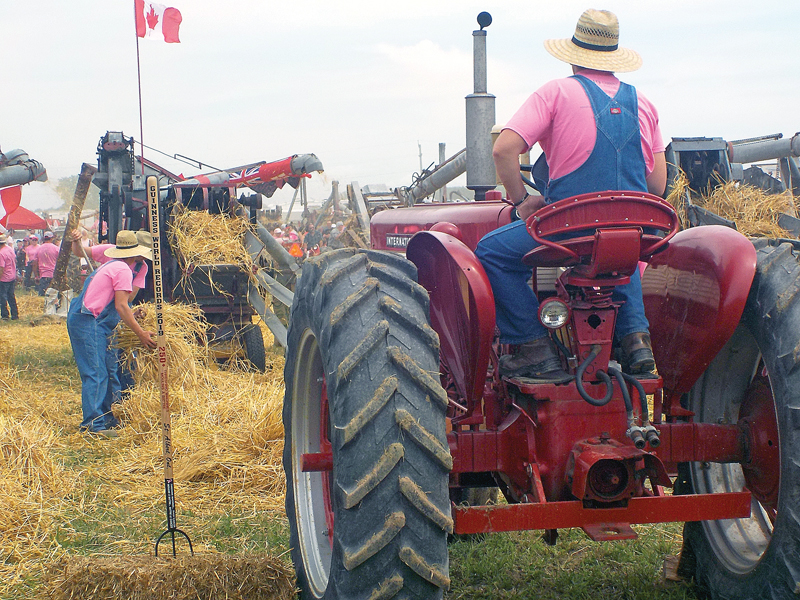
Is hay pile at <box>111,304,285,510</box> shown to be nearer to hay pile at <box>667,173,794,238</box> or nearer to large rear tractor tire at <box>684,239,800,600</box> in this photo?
large rear tractor tire at <box>684,239,800,600</box>

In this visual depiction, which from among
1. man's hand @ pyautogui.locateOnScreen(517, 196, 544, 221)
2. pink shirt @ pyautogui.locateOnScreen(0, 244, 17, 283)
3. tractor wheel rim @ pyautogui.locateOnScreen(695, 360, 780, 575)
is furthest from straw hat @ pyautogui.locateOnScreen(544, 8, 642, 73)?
pink shirt @ pyautogui.locateOnScreen(0, 244, 17, 283)

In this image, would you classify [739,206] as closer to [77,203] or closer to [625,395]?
[625,395]

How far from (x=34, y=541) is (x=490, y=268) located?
3.18m

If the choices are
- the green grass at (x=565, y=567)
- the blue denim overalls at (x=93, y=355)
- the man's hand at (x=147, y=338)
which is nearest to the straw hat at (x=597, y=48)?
the green grass at (x=565, y=567)

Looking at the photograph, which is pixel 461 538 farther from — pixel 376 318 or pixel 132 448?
pixel 132 448

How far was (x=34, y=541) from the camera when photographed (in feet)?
15.1

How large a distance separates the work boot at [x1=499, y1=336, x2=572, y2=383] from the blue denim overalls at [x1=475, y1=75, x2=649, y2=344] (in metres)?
0.04

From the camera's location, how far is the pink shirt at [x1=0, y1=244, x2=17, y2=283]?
17250mm

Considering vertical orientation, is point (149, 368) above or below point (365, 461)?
below

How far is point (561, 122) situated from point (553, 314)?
2.33 feet

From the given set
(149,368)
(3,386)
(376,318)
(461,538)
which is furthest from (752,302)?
(3,386)

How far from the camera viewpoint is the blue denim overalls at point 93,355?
7.29 metres

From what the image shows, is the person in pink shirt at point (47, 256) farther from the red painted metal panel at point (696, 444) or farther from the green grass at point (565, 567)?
the red painted metal panel at point (696, 444)

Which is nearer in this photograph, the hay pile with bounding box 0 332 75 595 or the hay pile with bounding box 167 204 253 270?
the hay pile with bounding box 0 332 75 595
